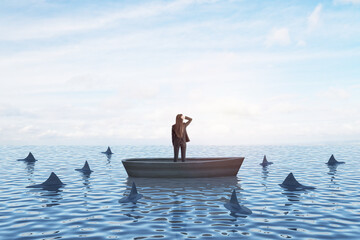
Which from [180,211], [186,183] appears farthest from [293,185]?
[180,211]

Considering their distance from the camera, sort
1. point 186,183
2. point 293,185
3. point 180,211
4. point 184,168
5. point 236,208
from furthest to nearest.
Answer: point 184,168 → point 186,183 → point 293,185 → point 180,211 → point 236,208

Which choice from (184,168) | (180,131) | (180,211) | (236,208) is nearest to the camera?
(236,208)

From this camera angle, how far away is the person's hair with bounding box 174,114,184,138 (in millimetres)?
20453

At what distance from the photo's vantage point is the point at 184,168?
19.8 meters

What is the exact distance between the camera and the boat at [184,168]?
19.8 meters

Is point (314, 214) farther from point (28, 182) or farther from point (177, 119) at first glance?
point (28, 182)

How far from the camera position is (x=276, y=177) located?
21.3 meters

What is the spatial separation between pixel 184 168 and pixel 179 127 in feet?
8.33

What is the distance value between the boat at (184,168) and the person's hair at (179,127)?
183cm

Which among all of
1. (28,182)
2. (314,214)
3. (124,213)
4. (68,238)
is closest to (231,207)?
(314,214)

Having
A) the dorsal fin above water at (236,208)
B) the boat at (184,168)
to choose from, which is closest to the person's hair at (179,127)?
the boat at (184,168)

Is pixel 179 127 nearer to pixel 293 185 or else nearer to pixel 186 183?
pixel 186 183

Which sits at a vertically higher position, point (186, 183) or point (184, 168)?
point (184, 168)

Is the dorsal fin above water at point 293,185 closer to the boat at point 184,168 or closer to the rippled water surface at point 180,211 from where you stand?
the rippled water surface at point 180,211
